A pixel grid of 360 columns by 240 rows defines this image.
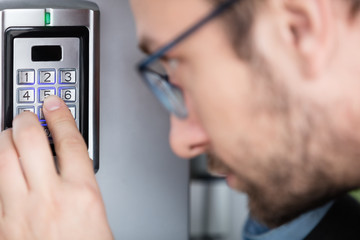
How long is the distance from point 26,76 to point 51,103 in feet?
0.15

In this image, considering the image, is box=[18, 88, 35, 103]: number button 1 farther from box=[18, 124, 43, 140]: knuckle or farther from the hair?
the hair

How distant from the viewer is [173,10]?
0.52 metres

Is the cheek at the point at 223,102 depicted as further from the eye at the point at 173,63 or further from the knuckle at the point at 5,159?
the knuckle at the point at 5,159

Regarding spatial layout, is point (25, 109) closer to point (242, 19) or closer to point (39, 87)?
point (39, 87)

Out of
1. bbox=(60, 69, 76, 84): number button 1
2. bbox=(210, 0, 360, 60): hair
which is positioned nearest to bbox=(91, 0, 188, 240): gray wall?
bbox=(60, 69, 76, 84): number button 1

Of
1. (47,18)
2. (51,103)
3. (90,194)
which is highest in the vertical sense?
(47,18)

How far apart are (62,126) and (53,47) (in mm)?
96

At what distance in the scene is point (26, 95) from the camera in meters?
0.62

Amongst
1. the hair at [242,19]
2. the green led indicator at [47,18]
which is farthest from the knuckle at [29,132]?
the hair at [242,19]

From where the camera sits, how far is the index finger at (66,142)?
1.98ft

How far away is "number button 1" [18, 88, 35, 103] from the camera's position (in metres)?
0.62

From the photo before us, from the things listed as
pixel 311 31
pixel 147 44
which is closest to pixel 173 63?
pixel 147 44

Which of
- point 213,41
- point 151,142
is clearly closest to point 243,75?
point 213,41

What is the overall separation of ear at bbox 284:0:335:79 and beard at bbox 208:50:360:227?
3cm
